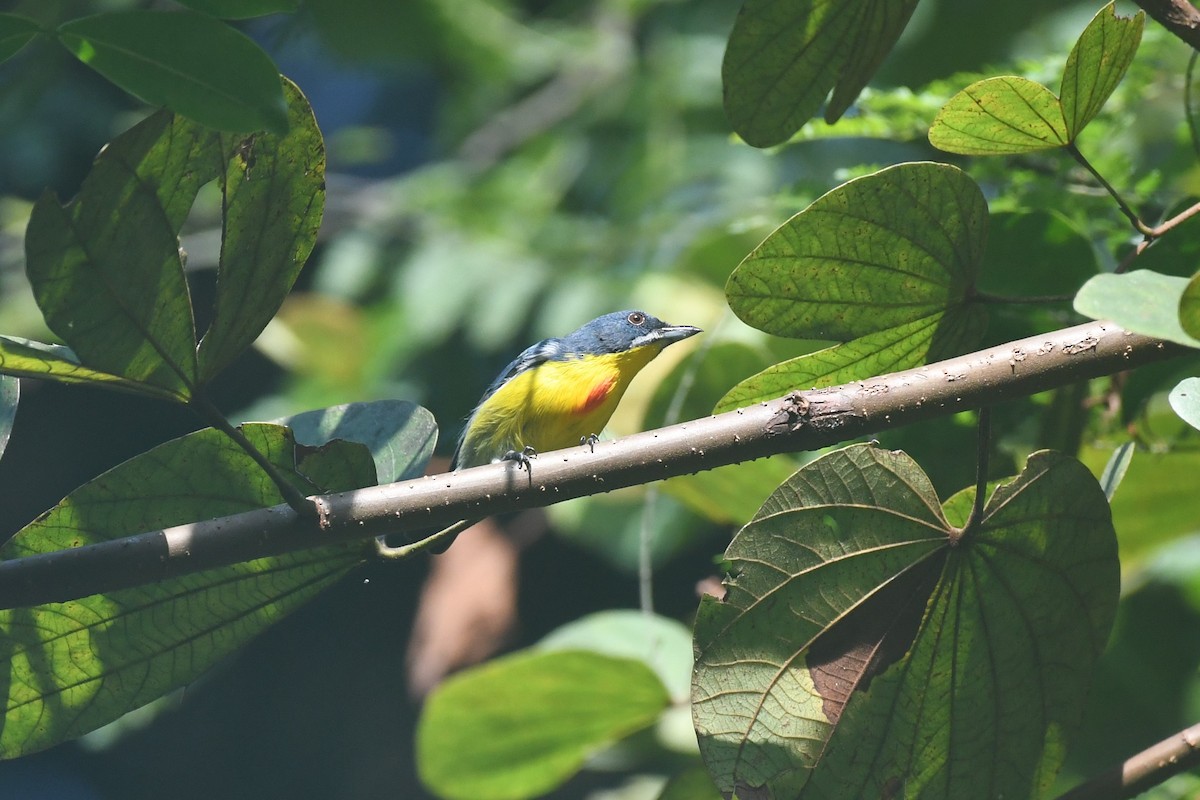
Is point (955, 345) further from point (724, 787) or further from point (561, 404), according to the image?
point (561, 404)

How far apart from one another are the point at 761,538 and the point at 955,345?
40cm

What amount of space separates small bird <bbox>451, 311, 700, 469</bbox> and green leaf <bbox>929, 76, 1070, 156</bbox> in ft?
5.29

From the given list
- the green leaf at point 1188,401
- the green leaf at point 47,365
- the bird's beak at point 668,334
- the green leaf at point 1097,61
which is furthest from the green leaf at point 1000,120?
the bird's beak at point 668,334

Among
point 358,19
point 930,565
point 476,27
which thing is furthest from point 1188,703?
point 358,19

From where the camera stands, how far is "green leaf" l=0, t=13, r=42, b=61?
1.29m

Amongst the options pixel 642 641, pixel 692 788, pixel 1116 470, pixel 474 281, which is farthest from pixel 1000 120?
pixel 474 281

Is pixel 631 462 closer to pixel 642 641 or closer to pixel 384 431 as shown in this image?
pixel 384 431

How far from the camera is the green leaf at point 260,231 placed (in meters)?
1.39

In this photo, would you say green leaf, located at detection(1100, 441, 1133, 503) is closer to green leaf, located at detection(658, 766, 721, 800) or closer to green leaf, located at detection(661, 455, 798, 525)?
green leaf, located at detection(661, 455, 798, 525)

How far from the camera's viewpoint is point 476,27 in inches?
221

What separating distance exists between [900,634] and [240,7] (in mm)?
1142

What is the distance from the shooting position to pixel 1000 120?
1409mm

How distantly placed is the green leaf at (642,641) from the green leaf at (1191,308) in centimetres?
149

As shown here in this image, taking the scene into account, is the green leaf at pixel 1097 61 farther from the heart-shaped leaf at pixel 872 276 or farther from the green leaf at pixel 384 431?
the green leaf at pixel 384 431
